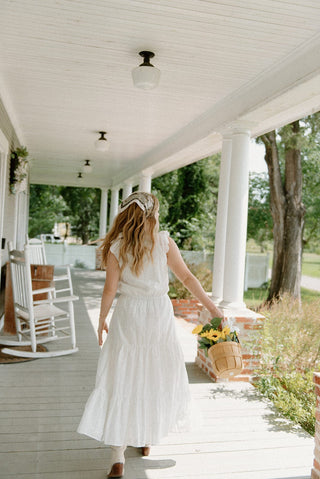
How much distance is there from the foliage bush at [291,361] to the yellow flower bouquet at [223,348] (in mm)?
1165

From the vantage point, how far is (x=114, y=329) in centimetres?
250

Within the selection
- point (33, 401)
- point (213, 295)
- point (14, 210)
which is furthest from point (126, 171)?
point (33, 401)

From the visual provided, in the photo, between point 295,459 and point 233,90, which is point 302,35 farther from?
point 295,459

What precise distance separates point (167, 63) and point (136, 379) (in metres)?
2.66

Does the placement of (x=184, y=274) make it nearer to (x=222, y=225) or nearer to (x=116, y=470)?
(x=116, y=470)

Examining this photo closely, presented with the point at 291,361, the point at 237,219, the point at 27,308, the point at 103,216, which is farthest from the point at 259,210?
the point at 27,308

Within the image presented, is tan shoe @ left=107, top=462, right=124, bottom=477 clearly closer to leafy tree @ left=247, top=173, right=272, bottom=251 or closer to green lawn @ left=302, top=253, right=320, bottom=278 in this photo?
leafy tree @ left=247, top=173, right=272, bottom=251

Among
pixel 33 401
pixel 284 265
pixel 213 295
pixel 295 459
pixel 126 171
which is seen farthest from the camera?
pixel 126 171

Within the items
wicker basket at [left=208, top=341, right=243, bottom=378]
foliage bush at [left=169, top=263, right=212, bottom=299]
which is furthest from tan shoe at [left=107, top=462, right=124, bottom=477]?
foliage bush at [left=169, top=263, right=212, bottom=299]

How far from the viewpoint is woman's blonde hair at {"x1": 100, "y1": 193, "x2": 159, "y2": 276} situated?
246 centimetres

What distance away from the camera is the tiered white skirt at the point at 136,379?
243 centimetres

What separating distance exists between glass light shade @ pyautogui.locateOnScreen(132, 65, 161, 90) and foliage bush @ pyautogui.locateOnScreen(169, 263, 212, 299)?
5.02m

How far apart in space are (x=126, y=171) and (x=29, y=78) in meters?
6.84

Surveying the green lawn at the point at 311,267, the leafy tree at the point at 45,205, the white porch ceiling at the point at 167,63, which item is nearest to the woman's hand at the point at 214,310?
the white porch ceiling at the point at 167,63
